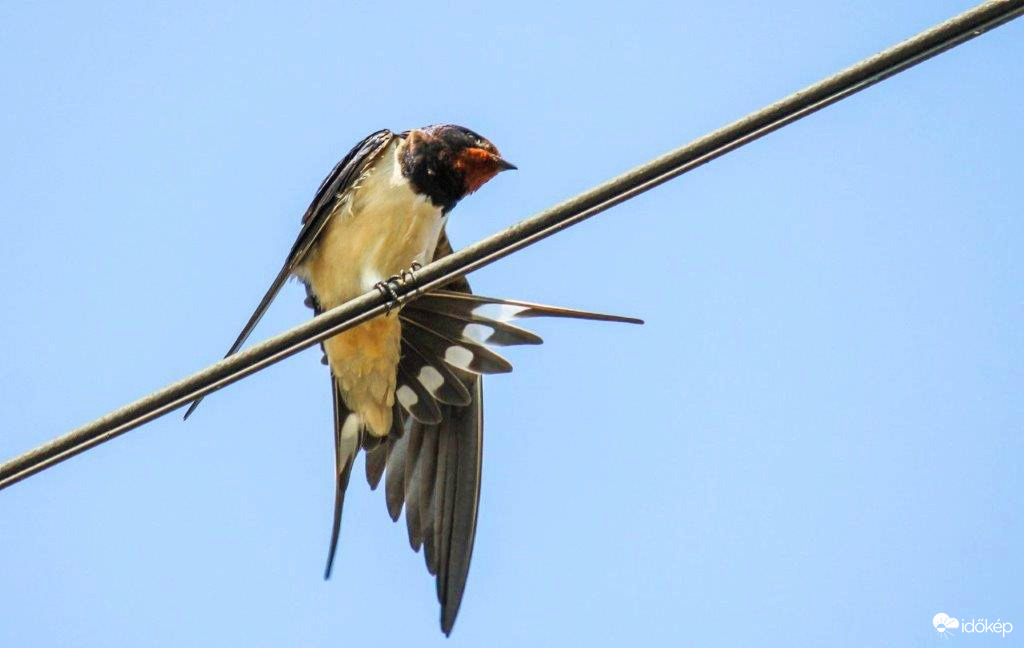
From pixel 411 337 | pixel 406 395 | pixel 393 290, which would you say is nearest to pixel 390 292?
pixel 393 290

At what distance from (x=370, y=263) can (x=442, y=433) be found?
Answer: 537mm

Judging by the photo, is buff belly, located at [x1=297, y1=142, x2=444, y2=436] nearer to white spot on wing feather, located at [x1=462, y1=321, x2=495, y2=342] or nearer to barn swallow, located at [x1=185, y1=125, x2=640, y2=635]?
barn swallow, located at [x1=185, y1=125, x2=640, y2=635]

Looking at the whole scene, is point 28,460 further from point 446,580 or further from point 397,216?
point 397,216

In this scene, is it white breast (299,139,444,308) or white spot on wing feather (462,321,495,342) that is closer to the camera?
white spot on wing feather (462,321,495,342)

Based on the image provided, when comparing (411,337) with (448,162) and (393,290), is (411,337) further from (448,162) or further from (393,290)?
(393,290)

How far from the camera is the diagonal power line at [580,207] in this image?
2.28m

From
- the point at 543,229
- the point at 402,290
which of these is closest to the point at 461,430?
the point at 402,290

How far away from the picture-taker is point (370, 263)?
4172mm

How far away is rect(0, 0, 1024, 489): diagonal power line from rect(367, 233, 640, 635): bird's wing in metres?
0.99

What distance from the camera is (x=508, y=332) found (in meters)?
3.54

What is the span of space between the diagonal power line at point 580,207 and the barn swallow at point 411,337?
88cm

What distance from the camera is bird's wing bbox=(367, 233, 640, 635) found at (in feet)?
12.2

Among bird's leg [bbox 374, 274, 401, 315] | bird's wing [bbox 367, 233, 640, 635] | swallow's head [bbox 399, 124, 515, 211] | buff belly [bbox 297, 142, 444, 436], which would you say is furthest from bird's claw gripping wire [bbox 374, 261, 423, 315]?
swallow's head [bbox 399, 124, 515, 211]

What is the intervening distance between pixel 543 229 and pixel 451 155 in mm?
1974
